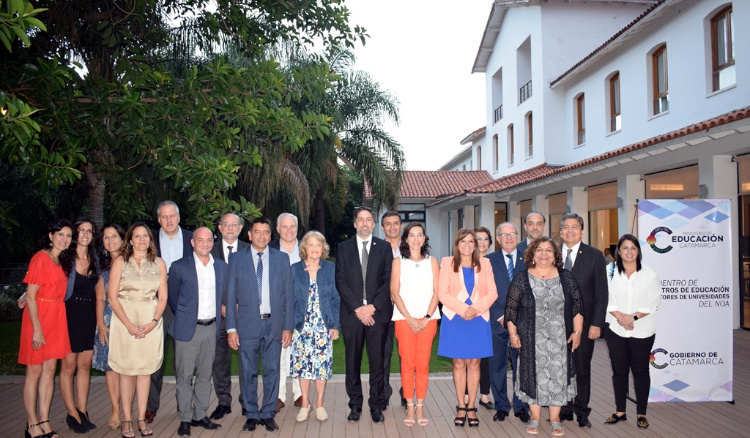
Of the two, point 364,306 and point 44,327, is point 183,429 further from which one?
point 364,306

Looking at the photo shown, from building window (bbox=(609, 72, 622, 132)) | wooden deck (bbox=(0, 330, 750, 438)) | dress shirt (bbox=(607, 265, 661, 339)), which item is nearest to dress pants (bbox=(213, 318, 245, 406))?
wooden deck (bbox=(0, 330, 750, 438))

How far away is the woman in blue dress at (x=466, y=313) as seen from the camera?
5594 mm

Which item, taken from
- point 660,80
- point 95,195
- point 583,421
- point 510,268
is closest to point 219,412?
point 510,268

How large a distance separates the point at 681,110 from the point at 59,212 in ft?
58.0

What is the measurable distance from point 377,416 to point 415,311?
1116 mm

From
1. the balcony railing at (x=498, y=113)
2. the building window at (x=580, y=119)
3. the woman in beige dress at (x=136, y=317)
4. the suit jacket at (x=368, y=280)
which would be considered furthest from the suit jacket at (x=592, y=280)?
the balcony railing at (x=498, y=113)

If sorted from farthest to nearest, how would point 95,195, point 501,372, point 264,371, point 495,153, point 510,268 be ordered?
point 495,153 → point 95,195 → point 510,268 → point 501,372 → point 264,371

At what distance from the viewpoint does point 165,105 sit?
21.8ft

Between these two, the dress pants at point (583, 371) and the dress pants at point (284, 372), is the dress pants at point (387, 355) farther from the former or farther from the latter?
the dress pants at point (583, 371)

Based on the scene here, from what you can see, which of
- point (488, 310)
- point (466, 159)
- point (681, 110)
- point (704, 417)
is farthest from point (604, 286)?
point (466, 159)

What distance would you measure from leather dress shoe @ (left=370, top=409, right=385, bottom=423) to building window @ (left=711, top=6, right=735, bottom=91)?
9574mm

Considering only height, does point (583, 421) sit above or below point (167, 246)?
below

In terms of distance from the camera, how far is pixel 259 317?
5.68 meters

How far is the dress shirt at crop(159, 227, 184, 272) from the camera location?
598 centimetres
